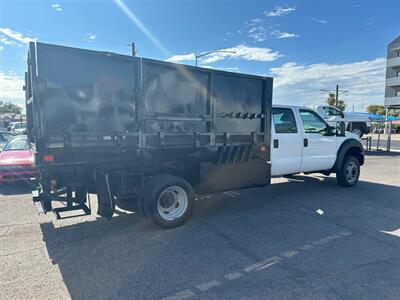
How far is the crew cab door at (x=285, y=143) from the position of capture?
21.8ft

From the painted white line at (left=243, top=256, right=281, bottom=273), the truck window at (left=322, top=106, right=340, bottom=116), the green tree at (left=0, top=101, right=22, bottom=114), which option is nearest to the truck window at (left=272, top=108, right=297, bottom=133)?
the painted white line at (left=243, top=256, right=281, bottom=273)

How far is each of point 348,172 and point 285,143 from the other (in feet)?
8.78

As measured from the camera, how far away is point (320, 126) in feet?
24.9

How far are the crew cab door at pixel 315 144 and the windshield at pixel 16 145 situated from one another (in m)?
8.04

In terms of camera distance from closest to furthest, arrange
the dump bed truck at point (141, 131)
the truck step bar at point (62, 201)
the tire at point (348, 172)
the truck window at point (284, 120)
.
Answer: the dump bed truck at point (141, 131), the truck step bar at point (62, 201), the truck window at point (284, 120), the tire at point (348, 172)

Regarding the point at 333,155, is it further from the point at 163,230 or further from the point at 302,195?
the point at 163,230

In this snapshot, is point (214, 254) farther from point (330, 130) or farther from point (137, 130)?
point (330, 130)

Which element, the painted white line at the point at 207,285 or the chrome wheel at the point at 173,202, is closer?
the painted white line at the point at 207,285

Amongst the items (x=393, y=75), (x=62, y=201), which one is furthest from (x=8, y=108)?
(x=62, y=201)

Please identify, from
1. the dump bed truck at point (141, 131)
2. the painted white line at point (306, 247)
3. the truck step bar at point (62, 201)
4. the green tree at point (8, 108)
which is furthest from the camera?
the green tree at point (8, 108)

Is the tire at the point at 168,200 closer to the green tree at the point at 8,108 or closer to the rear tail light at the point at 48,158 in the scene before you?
the rear tail light at the point at 48,158

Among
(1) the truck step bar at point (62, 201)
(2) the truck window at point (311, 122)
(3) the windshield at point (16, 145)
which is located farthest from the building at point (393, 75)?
(1) the truck step bar at point (62, 201)

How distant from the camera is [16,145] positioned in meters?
9.53

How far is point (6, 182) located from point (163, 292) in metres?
6.74
